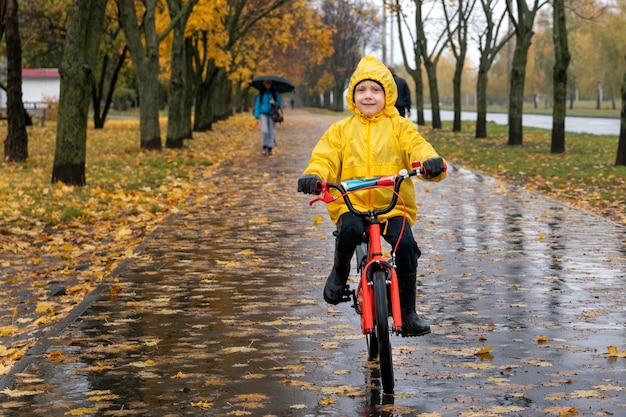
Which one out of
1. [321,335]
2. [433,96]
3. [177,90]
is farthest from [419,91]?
[321,335]

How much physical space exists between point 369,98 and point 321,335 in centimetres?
176

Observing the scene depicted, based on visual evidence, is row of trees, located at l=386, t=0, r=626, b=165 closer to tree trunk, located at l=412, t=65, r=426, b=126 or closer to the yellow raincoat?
tree trunk, located at l=412, t=65, r=426, b=126

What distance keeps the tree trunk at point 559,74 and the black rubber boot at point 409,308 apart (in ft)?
62.8

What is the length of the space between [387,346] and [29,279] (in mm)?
5057

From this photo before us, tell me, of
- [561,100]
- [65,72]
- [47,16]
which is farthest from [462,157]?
[47,16]

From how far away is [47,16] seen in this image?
153 feet

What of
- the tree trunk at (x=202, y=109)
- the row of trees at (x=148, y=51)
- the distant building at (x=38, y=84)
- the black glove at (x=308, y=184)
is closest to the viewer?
the black glove at (x=308, y=184)

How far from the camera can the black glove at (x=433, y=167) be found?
215 inches

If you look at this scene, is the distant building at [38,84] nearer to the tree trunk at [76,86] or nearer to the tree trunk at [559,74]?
the tree trunk at [559,74]

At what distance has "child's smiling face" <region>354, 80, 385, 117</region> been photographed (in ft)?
19.6

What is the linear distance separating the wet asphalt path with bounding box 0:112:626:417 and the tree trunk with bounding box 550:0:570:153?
12.8 meters

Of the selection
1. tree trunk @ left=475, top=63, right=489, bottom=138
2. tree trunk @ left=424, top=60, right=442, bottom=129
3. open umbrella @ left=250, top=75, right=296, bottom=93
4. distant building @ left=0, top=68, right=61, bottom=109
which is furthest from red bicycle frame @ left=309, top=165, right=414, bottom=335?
A: distant building @ left=0, top=68, right=61, bottom=109

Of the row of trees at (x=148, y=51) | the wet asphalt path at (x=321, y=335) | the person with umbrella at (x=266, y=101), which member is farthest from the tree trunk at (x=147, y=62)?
the wet asphalt path at (x=321, y=335)

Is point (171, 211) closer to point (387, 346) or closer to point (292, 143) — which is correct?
point (387, 346)
